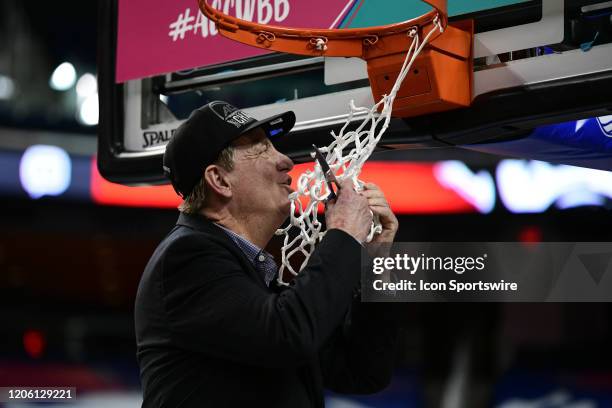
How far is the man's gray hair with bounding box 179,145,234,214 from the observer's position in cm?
156

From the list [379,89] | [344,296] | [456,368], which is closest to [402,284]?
[456,368]

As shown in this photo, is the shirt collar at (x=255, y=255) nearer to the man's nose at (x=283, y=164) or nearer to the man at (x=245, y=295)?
the man at (x=245, y=295)

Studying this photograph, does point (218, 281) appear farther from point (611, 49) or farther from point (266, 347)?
point (611, 49)

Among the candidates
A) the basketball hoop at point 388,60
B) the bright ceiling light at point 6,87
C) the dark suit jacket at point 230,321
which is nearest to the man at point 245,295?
the dark suit jacket at point 230,321

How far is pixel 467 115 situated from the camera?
1739mm

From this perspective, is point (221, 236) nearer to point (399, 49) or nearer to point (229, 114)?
point (229, 114)

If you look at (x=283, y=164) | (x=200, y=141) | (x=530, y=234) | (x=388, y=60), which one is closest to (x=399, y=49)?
(x=388, y=60)

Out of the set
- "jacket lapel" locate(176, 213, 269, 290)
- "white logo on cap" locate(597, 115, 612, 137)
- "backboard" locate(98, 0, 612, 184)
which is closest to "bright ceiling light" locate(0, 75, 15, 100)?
"backboard" locate(98, 0, 612, 184)

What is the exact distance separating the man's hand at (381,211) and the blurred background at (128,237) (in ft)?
15.7

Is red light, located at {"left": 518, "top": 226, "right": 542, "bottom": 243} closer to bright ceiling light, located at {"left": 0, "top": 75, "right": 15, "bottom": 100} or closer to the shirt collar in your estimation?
bright ceiling light, located at {"left": 0, "top": 75, "right": 15, "bottom": 100}

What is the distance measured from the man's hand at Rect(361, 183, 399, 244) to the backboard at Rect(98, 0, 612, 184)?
275 mm

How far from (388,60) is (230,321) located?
0.67m

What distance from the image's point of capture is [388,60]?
1.71m

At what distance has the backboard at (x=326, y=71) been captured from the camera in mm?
1636
